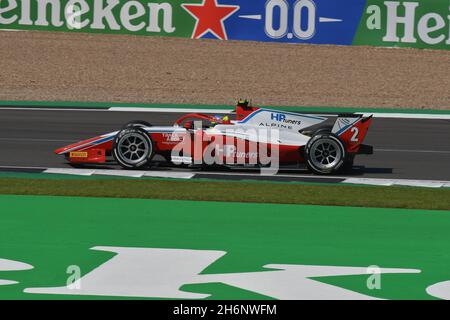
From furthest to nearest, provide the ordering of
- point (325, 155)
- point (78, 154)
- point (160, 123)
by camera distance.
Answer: point (160, 123) < point (78, 154) < point (325, 155)

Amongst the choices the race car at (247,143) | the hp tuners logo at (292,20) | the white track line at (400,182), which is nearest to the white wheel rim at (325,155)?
Result: the race car at (247,143)

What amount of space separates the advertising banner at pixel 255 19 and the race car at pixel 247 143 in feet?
48.5

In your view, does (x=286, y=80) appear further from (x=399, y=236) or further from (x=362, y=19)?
(x=399, y=236)

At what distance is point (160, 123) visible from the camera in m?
22.1

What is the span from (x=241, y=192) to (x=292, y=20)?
17215 millimetres

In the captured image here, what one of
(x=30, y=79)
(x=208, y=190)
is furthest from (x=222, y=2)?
(x=208, y=190)

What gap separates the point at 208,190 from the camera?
1368cm

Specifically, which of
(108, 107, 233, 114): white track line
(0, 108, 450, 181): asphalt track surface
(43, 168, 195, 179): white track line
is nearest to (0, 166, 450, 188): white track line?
(43, 168, 195, 179): white track line

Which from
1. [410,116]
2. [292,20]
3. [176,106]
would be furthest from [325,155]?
[292,20]

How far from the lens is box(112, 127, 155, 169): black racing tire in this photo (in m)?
15.3

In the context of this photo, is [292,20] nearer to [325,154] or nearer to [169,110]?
[169,110]

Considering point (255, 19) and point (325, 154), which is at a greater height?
point (255, 19)

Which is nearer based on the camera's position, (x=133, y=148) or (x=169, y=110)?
(x=133, y=148)

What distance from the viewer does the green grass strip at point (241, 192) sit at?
1301 centimetres
